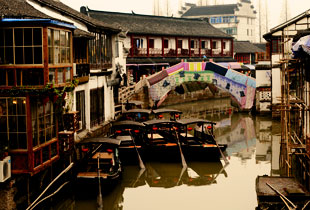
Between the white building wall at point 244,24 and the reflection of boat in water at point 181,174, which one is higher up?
the white building wall at point 244,24

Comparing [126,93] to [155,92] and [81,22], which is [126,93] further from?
[81,22]

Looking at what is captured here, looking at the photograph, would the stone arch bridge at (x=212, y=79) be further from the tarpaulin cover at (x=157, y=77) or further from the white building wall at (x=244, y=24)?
the white building wall at (x=244, y=24)

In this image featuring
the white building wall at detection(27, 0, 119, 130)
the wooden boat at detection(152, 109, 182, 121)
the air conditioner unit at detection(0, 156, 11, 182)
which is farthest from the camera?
the wooden boat at detection(152, 109, 182, 121)

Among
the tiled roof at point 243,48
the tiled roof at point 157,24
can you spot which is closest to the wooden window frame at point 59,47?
the tiled roof at point 157,24

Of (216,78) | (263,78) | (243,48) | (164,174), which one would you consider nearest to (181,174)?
(164,174)

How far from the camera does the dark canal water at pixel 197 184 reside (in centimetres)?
1709

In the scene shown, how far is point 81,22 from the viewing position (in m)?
23.6

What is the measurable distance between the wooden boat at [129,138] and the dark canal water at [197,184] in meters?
0.81

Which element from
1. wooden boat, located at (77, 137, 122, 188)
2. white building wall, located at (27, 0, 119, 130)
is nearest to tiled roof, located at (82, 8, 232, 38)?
white building wall, located at (27, 0, 119, 130)

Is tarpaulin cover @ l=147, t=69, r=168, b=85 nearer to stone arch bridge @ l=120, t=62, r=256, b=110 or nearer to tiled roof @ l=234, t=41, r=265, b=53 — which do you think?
stone arch bridge @ l=120, t=62, r=256, b=110

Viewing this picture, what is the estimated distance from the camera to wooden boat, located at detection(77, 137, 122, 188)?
17.1 m

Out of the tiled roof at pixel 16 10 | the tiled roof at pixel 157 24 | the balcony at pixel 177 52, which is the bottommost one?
the tiled roof at pixel 16 10

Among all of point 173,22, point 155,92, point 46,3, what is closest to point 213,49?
point 173,22

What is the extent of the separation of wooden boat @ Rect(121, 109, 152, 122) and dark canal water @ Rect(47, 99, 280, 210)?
5233mm
